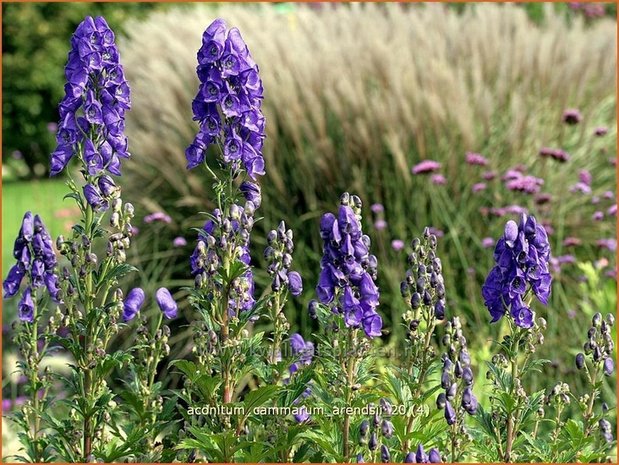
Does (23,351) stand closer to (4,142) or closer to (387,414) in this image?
(387,414)

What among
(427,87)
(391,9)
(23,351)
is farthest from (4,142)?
(23,351)

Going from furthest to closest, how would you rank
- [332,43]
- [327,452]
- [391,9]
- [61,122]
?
[391,9]
[332,43]
[61,122]
[327,452]

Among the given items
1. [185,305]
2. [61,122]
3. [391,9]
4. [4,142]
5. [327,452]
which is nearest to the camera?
[327,452]

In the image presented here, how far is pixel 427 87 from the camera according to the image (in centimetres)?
666

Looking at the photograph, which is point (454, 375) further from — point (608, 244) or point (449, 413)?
point (608, 244)

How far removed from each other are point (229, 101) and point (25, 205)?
13.3m

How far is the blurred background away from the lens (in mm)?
6332

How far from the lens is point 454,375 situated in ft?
9.20

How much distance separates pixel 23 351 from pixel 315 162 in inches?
136

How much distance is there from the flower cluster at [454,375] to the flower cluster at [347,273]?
0.22m

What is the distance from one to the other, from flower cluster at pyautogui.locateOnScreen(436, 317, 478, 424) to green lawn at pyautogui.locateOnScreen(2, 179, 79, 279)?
23.7ft

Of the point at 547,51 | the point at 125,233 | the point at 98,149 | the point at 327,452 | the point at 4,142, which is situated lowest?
the point at 327,452

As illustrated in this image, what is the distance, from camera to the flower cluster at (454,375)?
8.95ft

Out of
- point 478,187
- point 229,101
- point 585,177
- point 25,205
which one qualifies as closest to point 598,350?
point 229,101
